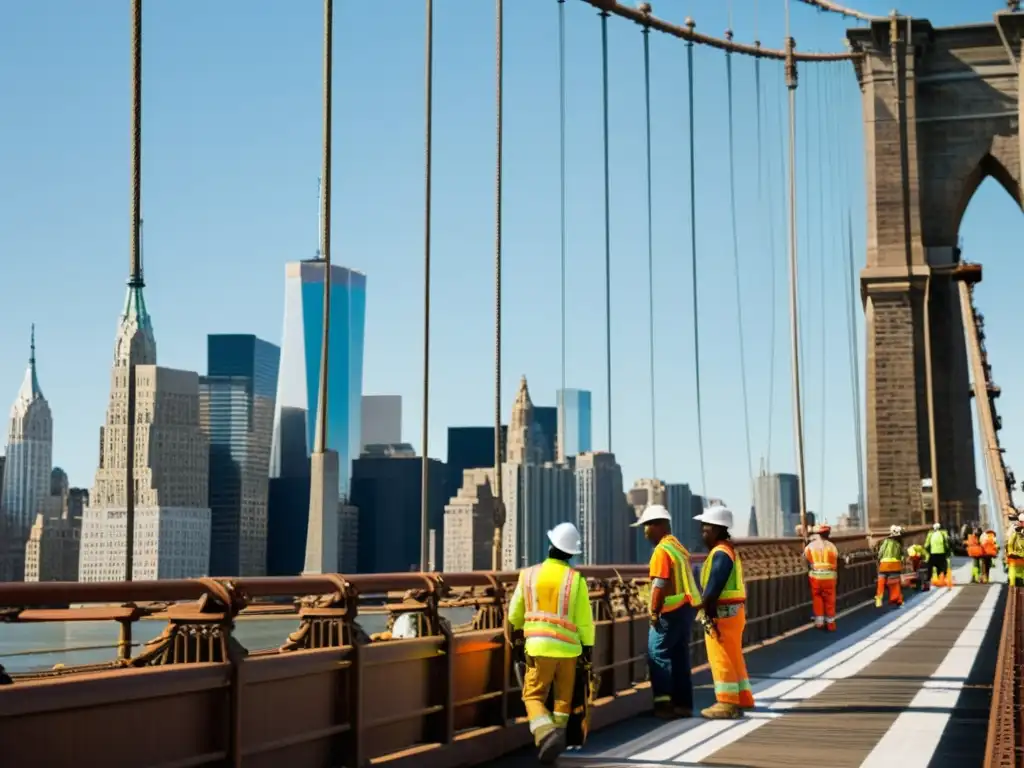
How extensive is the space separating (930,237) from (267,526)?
111058mm

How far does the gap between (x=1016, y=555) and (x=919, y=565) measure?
5.25m

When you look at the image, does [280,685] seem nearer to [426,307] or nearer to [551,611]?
[551,611]

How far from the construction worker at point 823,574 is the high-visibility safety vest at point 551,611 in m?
13.6

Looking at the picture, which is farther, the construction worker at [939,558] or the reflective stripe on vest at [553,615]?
the construction worker at [939,558]

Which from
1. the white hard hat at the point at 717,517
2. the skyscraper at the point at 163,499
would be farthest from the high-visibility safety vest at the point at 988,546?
the skyscraper at the point at 163,499

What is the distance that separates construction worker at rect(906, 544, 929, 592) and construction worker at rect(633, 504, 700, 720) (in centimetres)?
2969

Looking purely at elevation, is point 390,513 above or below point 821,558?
above

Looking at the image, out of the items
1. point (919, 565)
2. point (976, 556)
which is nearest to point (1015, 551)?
point (919, 565)

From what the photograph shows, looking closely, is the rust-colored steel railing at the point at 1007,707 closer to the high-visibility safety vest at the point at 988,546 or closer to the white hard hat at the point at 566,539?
the white hard hat at the point at 566,539

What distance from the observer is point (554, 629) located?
408 inches

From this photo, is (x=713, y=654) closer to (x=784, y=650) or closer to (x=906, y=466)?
(x=784, y=650)

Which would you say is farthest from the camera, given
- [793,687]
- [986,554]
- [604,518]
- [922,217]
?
[604,518]

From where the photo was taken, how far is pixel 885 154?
75.4m

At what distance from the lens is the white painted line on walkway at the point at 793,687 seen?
11.0 metres
